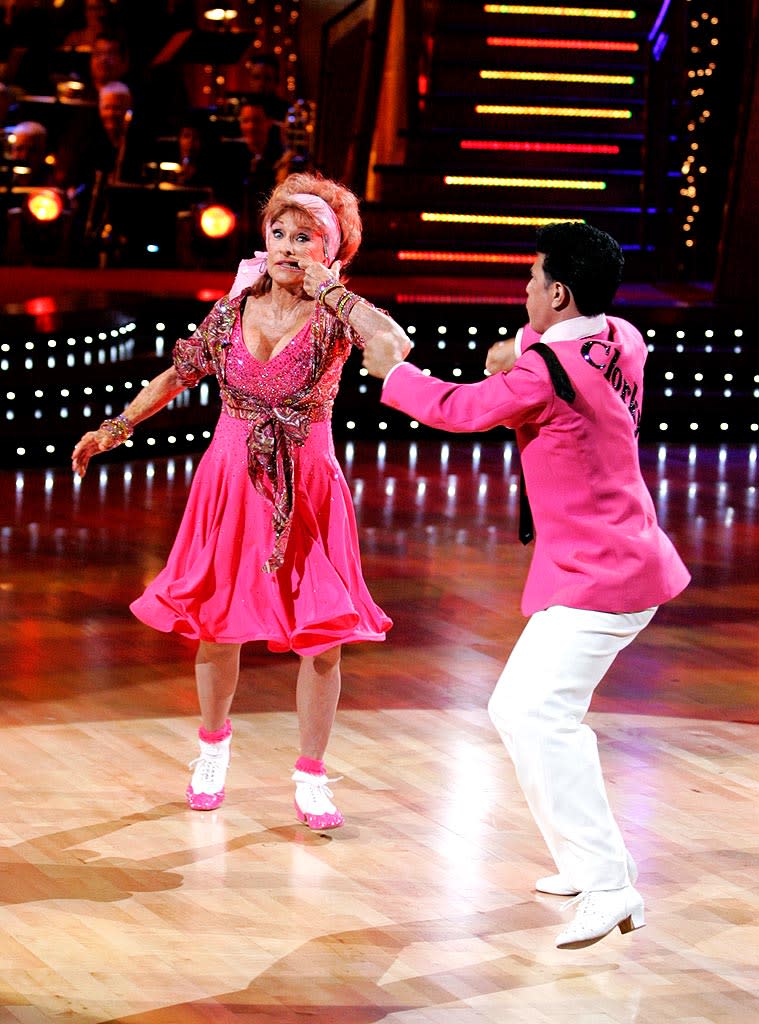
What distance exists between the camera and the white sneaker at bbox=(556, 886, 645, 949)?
3098 mm

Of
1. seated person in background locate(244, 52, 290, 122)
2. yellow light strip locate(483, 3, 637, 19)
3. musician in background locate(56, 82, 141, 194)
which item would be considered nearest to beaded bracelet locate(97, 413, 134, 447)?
musician in background locate(56, 82, 141, 194)

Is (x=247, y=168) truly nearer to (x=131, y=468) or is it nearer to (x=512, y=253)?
(x=512, y=253)

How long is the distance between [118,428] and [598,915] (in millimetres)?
1568

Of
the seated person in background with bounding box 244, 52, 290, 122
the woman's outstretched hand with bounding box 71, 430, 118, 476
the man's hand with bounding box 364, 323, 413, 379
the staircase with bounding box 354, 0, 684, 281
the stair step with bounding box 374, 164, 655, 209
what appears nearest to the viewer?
the man's hand with bounding box 364, 323, 413, 379

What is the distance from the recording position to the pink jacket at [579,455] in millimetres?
3062

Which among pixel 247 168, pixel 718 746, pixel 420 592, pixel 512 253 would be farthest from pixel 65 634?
pixel 247 168

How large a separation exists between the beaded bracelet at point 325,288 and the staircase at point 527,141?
8.06 m

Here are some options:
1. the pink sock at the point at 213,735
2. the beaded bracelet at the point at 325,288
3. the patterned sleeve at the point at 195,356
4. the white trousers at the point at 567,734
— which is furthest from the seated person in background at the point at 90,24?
the white trousers at the point at 567,734

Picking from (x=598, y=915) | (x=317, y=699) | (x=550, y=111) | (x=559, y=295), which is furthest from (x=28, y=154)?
(x=598, y=915)

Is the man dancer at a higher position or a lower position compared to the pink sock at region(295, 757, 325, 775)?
higher

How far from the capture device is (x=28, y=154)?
40.3ft

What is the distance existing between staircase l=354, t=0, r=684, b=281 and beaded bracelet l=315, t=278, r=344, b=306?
8.06 metres

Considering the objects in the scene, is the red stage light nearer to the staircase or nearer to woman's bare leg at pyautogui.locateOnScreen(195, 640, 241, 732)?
the staircase

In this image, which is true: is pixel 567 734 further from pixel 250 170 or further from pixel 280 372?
pixel 250 170
